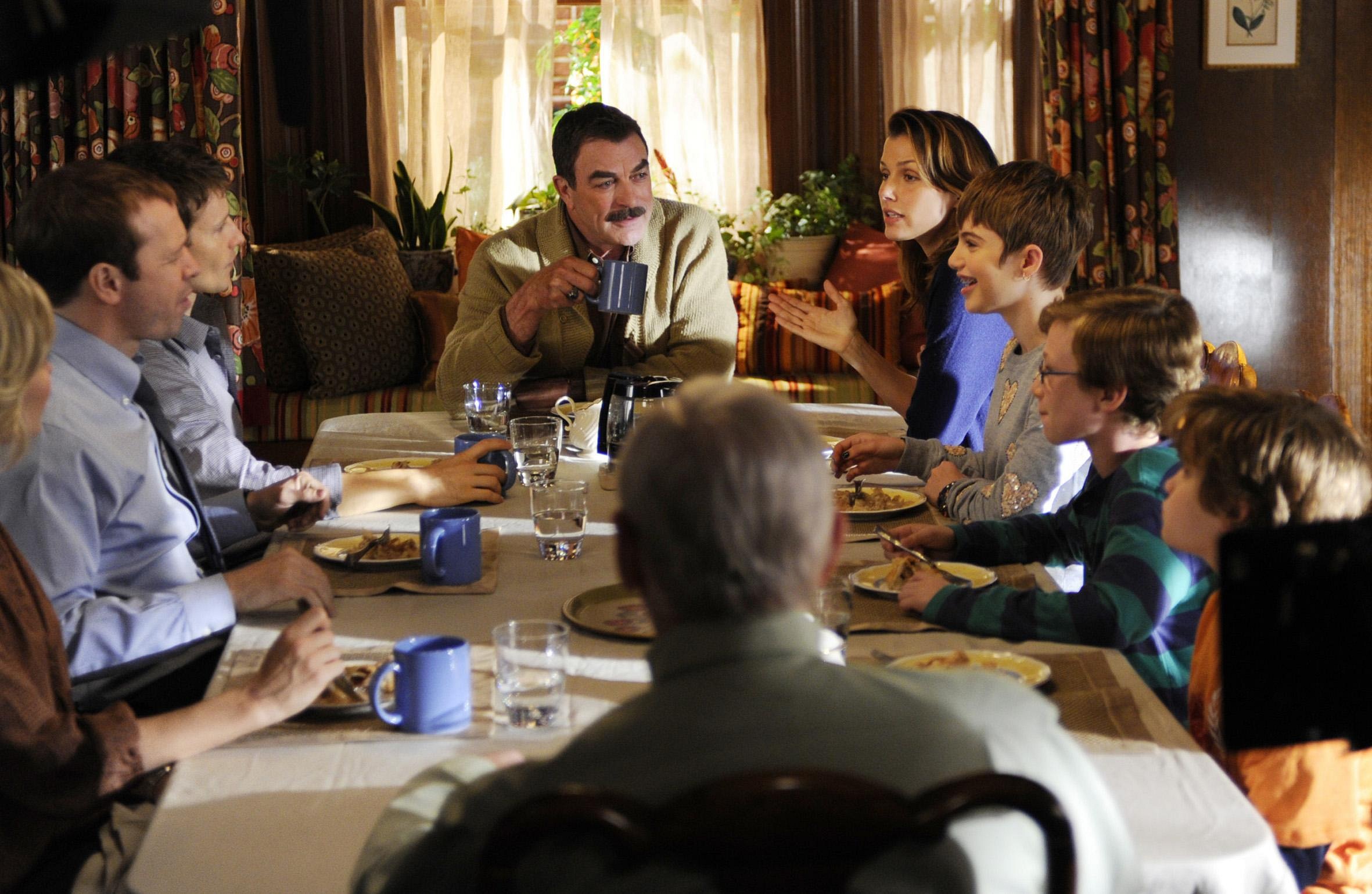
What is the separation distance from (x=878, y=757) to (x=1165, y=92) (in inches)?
184

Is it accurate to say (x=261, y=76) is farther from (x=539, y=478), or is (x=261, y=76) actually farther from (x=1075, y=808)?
(x=1075, y=808)

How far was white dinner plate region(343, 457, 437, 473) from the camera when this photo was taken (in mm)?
2393

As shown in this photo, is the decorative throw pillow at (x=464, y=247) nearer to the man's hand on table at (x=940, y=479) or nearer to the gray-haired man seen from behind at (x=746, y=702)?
the man's hand on table at (x=940, y=479)

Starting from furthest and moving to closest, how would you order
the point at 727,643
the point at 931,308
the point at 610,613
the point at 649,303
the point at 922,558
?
the point at 649,303 < the point at 931,308 < the point at 922,558 < the point at 610,613 < the point at 727,643

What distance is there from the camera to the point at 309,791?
111 cm

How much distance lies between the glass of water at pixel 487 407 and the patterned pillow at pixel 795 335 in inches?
92.5

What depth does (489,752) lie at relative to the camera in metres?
1.19

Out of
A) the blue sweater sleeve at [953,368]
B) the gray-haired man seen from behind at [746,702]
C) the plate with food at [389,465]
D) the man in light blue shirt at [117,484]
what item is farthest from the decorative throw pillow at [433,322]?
the gray-haired man seen from behind at [746,702]

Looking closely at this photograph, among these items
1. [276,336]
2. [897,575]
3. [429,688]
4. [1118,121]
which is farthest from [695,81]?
[429,688]

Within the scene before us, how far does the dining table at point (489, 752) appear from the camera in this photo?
3.24ft

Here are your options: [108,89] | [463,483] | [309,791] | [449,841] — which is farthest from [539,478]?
[108,89]

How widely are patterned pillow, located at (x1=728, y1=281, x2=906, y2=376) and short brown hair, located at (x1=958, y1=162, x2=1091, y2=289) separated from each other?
2.40m

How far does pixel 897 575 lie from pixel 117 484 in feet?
3.17

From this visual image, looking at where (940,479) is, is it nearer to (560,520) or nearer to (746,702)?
(560,520)
